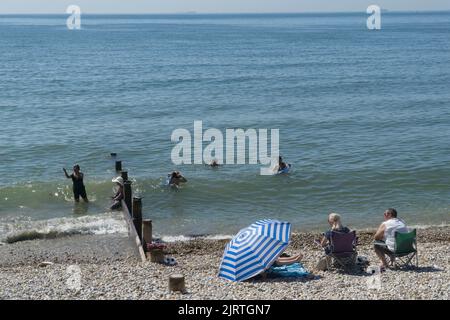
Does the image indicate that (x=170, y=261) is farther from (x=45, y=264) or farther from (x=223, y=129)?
(x=223, y=129)

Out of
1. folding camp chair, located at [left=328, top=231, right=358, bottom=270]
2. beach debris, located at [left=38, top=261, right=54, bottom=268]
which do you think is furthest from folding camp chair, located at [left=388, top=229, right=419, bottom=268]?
beach debris, located at [left=38, top=261, right=54, bottom=268]

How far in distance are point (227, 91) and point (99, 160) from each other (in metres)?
19.9

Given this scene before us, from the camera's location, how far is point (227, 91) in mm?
46656

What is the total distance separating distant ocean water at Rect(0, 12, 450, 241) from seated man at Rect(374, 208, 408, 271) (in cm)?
663

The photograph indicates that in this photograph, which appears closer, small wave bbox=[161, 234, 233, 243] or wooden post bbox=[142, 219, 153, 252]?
wooden post bbox=[142, 219, 153, 252]

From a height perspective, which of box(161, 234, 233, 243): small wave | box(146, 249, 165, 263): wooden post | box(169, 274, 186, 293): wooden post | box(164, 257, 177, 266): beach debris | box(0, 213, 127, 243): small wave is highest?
box(169, 274, 186, 293): wooden post

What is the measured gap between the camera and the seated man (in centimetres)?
1271

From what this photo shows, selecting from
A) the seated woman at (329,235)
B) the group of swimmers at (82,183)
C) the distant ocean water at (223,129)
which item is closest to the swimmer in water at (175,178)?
the group of swimmers at (82,183)

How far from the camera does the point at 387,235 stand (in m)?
12.9

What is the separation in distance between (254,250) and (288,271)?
0.83 meters

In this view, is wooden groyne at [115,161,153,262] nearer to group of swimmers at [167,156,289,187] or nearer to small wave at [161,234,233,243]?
small wave at [161,234,233,243]

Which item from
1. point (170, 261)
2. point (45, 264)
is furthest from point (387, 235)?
point (45, 264)

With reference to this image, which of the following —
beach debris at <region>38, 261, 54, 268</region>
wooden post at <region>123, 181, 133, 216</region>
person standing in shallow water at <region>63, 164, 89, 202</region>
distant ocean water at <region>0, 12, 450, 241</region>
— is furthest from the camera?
person standing in shallow water at <region>63, 164, 89, 202</region>
